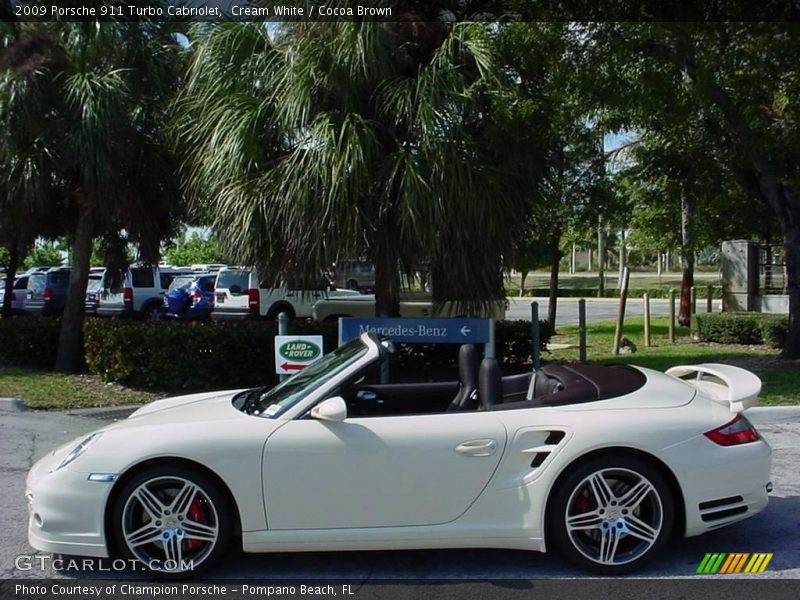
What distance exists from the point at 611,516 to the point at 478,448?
31.7 inches

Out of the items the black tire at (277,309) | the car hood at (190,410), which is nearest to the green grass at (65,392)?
the car hood at (190,410)

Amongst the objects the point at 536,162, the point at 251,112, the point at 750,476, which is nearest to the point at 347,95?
the point at 251,112

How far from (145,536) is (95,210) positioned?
30.5 ft

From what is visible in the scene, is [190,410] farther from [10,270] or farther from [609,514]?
[10,270]

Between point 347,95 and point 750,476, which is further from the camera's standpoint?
point 347,95

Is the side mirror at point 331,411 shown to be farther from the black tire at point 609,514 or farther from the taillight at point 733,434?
the taillight at point 733,434

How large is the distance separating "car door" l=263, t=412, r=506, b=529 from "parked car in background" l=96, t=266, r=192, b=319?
20.7 meters

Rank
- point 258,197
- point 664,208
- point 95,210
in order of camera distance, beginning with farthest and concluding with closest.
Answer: point 664,208 < point 95,210 < point 258,197

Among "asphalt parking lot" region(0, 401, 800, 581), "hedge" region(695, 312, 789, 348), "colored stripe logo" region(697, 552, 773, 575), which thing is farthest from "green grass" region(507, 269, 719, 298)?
"colored stripe logo" region(697, 552, 773, 575)

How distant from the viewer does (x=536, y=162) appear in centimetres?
1075

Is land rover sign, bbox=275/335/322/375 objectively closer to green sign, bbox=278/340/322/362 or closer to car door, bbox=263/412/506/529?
green sign, bbox=278/340/322/362

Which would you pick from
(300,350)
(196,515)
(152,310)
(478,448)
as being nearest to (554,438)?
(478,448)

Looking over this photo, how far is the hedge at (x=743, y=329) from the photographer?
47.7 ft

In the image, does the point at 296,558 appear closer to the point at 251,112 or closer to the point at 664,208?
the point at 251,112
